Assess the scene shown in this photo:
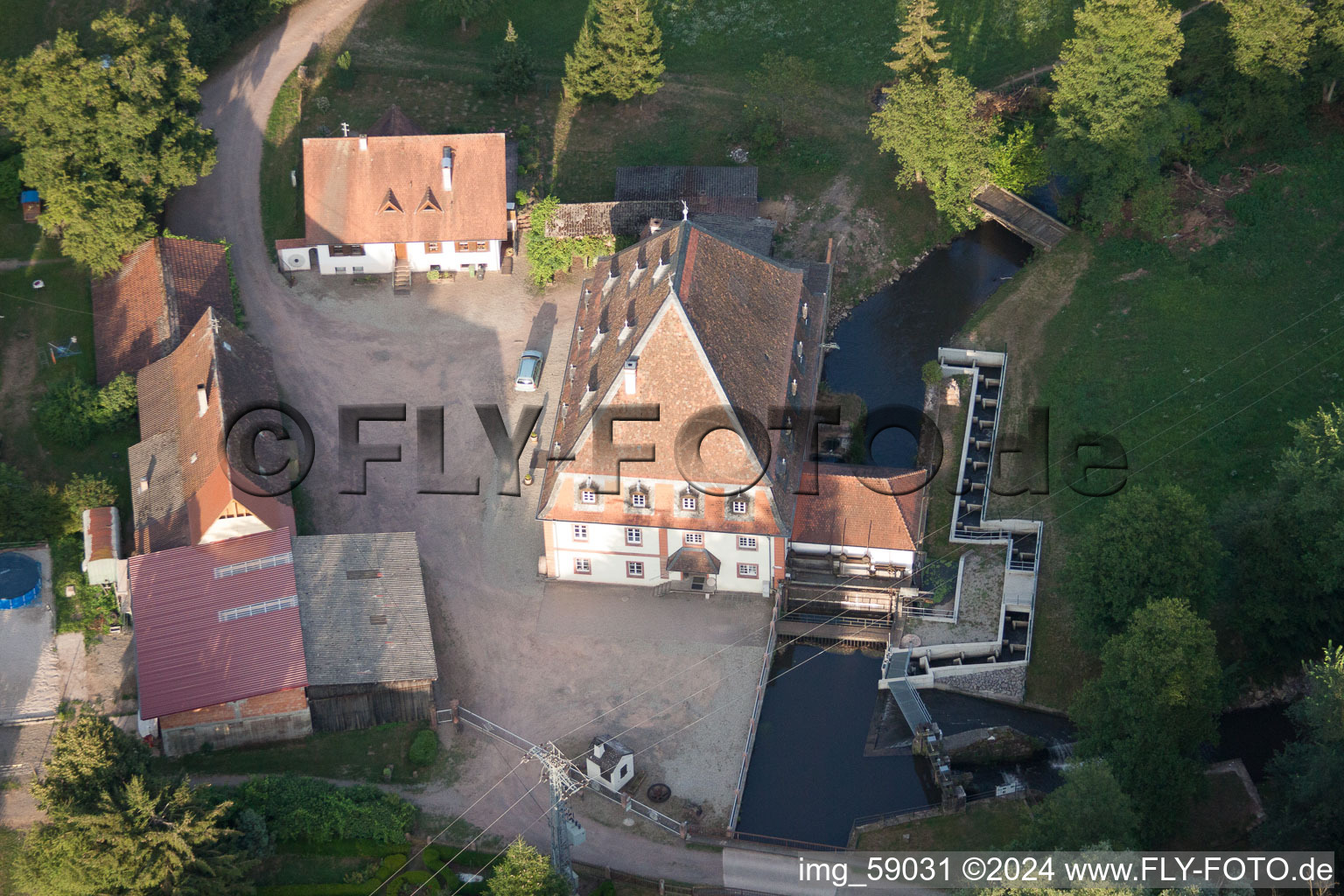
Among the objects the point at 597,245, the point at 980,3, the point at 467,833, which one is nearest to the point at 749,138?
the point at 597,245

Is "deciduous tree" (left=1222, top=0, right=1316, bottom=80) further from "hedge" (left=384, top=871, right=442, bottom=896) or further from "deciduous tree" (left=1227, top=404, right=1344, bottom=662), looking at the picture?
"hedge" (left=384, top=871, right=442, bottom=896)

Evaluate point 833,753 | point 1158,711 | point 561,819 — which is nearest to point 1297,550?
point 1158,711

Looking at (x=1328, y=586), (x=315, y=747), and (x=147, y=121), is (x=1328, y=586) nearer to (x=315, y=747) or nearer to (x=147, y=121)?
(x=315, y=747)

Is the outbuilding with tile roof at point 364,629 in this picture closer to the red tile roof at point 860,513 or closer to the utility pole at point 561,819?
the utility pole at point 561,819

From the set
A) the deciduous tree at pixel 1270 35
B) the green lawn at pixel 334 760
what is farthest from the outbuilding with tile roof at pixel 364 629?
the deciduous tree at pixel 1270 35

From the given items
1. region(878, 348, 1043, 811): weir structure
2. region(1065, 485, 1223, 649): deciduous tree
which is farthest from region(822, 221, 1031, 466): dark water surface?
region(1065, 485, 1223, 649): deciduous tree

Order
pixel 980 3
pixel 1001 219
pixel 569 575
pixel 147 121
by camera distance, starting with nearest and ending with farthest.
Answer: pixel 569 575
pixel 147 121
pixel 1001 219
pixel 980 3

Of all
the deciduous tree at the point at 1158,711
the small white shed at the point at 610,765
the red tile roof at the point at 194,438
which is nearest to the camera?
the deciduous tree at the point at 1158,711
